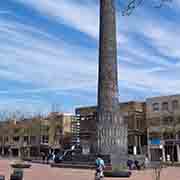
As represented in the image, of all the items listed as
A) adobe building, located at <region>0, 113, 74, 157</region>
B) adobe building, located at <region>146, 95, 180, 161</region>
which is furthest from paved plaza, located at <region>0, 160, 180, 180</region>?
adobe building, located at <region>0, 113, 74, 157</region>

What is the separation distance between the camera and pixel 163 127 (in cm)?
6538

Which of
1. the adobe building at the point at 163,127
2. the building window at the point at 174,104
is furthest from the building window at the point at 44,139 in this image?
the building window at the point at 174,104

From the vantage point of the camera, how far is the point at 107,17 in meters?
31.2

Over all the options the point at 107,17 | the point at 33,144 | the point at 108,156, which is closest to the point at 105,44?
the point at 107,17

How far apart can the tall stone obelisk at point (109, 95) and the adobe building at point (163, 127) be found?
3250cm

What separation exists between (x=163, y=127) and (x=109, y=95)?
121ft

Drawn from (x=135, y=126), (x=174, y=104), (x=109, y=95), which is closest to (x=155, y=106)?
(x=174, y=104)

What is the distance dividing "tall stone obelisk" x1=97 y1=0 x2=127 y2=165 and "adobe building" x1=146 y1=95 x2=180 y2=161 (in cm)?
3250

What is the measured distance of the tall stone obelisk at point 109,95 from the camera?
29.7 meters

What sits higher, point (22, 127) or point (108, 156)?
point (22, 127)

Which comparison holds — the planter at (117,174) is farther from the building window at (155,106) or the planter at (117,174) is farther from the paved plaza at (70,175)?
the building window at (155,106)

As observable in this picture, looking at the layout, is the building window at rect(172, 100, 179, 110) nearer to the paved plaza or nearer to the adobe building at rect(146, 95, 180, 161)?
the adobe building at rect(146, 95, 180, 161)

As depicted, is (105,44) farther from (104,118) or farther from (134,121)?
(134,121)

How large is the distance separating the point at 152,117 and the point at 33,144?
28733mm
